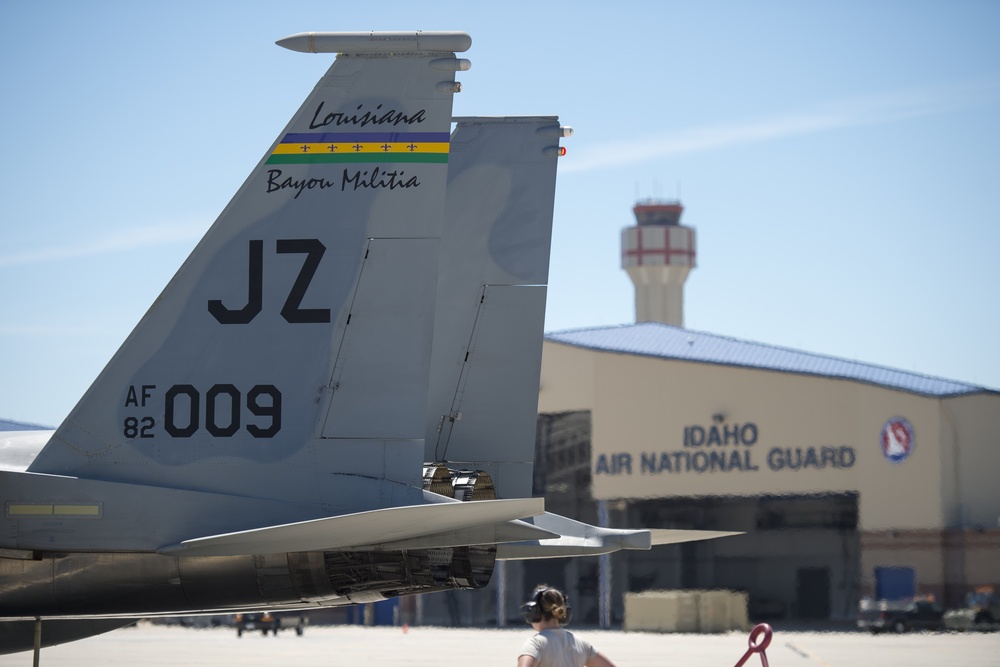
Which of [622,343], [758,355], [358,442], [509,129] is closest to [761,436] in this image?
[758,355]

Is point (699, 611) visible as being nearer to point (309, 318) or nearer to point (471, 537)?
point (471, 537)

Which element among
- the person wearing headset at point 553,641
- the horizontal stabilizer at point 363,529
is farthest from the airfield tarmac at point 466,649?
the person wearing headset at point 553,641

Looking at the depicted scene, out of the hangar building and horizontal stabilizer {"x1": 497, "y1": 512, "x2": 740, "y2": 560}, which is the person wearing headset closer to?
horizontal stabilizer {"x1": 497, "y1": 512, "x2": 740, "y2": 560}

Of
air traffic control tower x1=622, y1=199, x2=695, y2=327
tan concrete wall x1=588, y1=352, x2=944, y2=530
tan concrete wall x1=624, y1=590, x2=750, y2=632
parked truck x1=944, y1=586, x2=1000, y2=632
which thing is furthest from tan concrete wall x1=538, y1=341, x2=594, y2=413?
air traffic control tower x1=622, y1=199, x2=695, y2=327

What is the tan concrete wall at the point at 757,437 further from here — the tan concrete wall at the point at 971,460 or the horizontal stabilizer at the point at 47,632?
the horizontal stabilizer at the point at 47,632

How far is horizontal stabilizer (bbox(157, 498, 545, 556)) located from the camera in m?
8.99

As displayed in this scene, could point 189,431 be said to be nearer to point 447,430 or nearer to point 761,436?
point 447,430

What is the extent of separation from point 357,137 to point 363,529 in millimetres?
3595

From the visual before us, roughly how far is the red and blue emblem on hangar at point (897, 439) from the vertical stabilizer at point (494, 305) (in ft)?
119

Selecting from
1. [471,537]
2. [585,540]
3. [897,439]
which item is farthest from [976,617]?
[471,537]

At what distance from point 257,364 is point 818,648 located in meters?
29.4

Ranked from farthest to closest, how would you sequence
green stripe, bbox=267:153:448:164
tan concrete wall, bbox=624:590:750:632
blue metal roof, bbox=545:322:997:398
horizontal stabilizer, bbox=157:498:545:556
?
blue metal roof, bbox=545:322:997:398
tan concrete wall, bbox=624:590:750:632
green stripe, bbox=267:153:448:164
horizontal stabilizer, bbox=157:498:545:556

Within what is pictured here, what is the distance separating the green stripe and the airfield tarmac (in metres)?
18.9

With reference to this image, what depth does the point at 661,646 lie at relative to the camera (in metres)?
39.0
